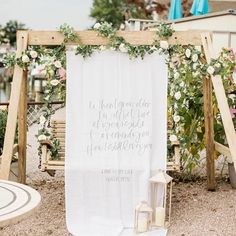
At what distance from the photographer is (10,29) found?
54031mm

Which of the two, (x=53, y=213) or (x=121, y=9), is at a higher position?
(x=121, y=9)

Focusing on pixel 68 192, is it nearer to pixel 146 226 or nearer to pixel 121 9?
pixel 146 226

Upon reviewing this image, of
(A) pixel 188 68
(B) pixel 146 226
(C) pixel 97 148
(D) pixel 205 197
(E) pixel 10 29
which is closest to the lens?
(B) pixel 146 226

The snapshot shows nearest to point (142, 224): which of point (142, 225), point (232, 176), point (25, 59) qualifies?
point (142, 225)

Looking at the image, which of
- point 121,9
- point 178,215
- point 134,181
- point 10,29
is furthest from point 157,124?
point 10,29

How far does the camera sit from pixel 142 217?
4172mm

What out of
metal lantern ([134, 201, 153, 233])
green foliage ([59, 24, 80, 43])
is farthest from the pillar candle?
green foliage ([59, 24, 80, 43])

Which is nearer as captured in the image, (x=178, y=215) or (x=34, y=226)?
(x=34, y=226)

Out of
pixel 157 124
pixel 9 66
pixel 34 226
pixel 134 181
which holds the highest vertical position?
pixel 9 66

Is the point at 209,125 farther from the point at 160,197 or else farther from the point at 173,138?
the point at 160,197

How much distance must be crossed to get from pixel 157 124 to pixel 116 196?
0.66 meters

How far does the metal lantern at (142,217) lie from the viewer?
13.6ft

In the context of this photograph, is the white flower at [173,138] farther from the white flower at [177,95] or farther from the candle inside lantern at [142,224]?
the candle inside lantern at [142,224]

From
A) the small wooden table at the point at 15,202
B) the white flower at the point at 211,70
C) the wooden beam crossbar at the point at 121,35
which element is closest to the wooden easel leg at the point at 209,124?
the white flower at the point at 211,70
